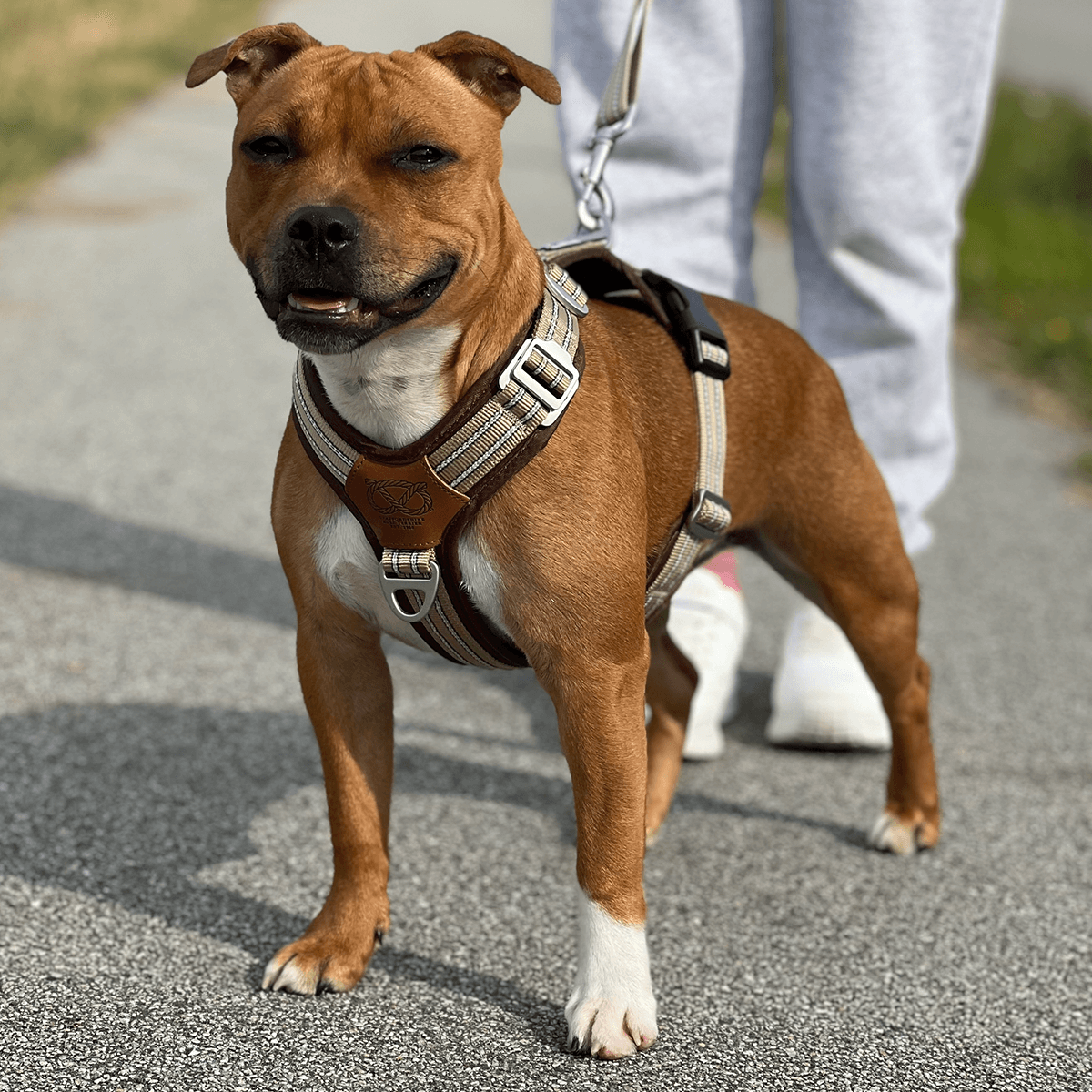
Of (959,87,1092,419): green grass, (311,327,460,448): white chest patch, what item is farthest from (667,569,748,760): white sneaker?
(959,87,1092,419): green grass

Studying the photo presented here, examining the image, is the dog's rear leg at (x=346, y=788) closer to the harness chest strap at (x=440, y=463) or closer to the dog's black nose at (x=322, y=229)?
the harness chest strap at (x=440, y=463)

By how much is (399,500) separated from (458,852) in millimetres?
998

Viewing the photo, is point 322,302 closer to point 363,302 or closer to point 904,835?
point 363,302

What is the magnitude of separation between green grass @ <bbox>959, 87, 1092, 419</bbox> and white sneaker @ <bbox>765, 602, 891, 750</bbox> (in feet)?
11.7

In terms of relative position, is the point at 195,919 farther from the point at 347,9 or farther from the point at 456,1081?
the point at 347,9

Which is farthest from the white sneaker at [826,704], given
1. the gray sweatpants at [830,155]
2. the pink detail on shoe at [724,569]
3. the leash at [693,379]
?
the leash at [693,379]

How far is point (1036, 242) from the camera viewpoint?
941cm

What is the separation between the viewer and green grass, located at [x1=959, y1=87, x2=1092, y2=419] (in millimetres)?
Answer: 7250

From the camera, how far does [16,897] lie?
252cm

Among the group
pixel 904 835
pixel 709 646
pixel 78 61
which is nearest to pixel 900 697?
pixel 904 835

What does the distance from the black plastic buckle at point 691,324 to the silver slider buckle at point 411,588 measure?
710 millimetres

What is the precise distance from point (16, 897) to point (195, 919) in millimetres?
319

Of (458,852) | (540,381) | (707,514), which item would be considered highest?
(540,381)

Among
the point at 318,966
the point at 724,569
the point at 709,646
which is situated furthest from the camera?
the point at 724,569
